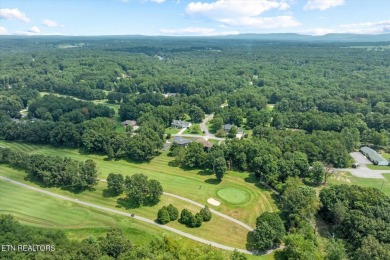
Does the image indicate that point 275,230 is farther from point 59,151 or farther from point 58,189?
point 59,151

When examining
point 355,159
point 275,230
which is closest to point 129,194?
point 275,230

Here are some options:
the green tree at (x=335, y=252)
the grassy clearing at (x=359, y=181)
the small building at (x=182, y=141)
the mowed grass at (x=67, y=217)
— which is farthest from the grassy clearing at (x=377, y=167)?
the mowed grass at (x=67, y=217)

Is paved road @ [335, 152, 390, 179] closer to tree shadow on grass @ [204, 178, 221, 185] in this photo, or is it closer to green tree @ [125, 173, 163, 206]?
tree shadow on grass @ [204, 178, 221, 185]

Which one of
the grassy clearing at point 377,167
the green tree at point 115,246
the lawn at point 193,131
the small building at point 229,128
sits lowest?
the grassy clearing at point 377,167

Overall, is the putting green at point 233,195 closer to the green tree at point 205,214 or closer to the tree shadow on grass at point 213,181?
the tree shadow on grass at point 213,181

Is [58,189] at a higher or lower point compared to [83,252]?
lower

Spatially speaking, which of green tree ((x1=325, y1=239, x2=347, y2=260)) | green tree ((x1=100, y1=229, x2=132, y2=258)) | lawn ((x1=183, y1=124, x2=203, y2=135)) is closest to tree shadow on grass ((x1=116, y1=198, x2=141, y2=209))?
green tree ((x1=100, y1=229, x2=132, y2=258))

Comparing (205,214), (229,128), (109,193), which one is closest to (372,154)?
(229,128)
